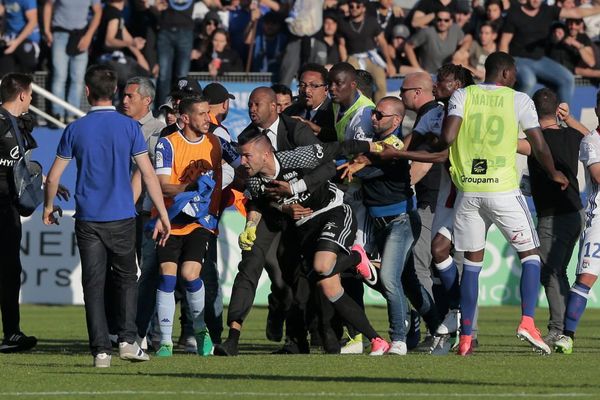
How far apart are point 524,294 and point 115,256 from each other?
3.37 metres

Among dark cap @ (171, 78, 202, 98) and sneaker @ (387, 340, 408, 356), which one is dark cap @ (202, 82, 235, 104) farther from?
sneaker @ (387, 340, 408, 356)

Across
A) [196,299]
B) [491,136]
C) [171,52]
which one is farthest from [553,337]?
[171,52]

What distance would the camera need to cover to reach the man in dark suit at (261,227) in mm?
11586

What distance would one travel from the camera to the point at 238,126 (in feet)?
72.8

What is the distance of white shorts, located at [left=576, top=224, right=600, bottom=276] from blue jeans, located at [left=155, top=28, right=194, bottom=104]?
35.1 feet

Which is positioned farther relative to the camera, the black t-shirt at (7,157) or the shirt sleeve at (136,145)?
the black t-shirt at (7,157)

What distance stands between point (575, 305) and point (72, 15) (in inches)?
473

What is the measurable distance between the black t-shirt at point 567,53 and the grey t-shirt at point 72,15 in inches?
291

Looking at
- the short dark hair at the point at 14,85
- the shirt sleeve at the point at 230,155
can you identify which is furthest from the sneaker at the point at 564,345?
the short dark hair at the point at 14,85

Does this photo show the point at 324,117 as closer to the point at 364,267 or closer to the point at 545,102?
the point at 364,267

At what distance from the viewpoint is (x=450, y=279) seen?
12086 millimetres

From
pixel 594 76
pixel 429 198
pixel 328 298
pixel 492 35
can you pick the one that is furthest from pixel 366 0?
pixel 328 298

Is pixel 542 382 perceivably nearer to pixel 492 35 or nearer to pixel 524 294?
pixel 524 294

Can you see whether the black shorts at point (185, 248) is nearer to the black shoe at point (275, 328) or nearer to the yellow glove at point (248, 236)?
the yellow glove at point (248, 236)
